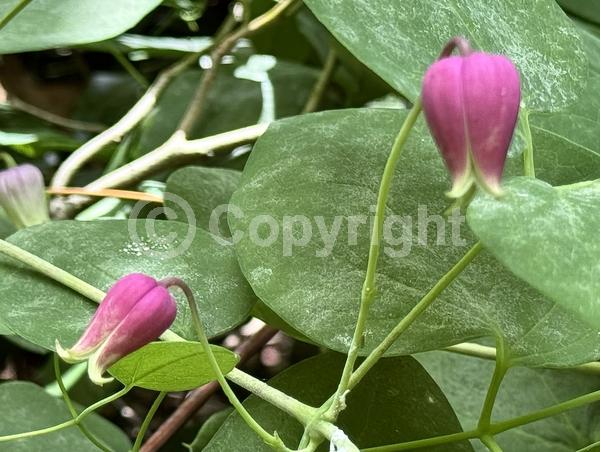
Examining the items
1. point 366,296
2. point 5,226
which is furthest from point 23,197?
point 366,296

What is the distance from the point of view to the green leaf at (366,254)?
1.59 ft

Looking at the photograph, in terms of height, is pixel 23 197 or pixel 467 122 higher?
pixel 467 122

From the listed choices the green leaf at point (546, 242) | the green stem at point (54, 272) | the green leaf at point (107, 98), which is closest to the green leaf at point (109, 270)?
the green stem at point (54, 272)

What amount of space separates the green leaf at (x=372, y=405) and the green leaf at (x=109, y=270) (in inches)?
2.2

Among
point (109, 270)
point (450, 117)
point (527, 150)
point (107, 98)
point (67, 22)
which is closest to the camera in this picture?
point (450, 117)

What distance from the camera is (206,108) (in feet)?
3.18

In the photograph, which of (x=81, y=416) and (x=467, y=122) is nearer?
(x=467, y=122)

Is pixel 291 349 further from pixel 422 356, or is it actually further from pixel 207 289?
pixel 207 289

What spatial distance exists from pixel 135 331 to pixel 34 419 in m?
0.28

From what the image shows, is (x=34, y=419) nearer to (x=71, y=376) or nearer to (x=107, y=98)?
(x=71, y=376)

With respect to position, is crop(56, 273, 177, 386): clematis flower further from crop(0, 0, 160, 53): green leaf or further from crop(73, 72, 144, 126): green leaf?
crop(73, 72, 144, 126): green leaf

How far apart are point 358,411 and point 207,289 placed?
12 cm

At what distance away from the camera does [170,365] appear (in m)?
0.46

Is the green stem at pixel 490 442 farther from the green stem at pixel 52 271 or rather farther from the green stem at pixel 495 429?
the green stem at pixel 52 271
